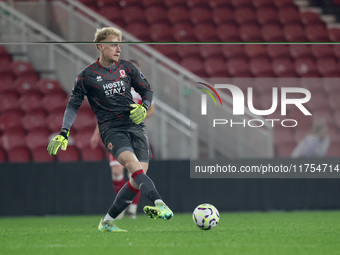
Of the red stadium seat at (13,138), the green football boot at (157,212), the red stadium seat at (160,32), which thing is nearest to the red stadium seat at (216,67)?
the red stadium seat at (160,32)

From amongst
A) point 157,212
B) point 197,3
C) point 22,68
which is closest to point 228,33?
point 197,3

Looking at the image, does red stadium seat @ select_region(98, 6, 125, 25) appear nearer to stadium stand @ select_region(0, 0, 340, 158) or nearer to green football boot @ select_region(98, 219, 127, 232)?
stadium stand @ select_region(0, 0, 340, 158)

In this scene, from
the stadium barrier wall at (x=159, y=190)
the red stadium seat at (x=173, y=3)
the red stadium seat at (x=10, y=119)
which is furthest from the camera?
the red stadium seat at (x=173, y=3)

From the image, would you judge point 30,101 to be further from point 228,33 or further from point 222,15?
point 222,15

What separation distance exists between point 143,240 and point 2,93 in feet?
21.2

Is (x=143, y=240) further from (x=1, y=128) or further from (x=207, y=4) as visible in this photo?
(x=207, y=4)

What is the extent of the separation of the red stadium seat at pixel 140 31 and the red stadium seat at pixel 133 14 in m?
0.13

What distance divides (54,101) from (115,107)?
17.1ft

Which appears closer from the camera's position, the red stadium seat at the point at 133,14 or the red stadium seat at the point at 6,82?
the red stadium seat at the point at 6,82

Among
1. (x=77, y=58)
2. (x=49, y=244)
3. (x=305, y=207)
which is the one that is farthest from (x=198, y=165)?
(x=49, y=244)

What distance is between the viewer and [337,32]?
13.3 m

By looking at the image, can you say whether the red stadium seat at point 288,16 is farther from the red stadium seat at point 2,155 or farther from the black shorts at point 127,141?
the black shorts at point 127,141

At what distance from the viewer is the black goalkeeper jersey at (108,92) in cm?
607

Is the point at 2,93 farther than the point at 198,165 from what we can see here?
Yes
